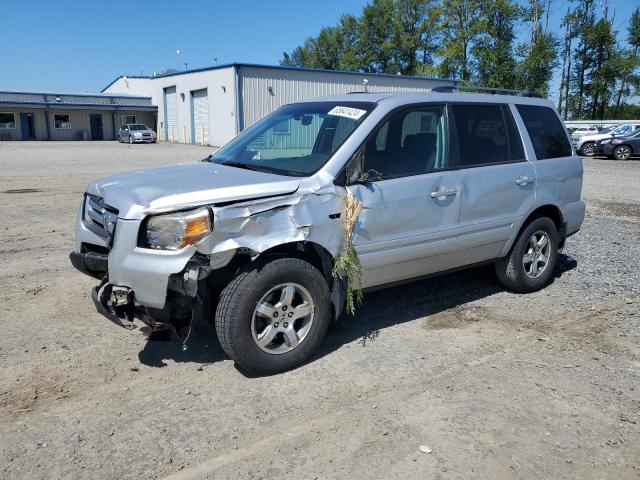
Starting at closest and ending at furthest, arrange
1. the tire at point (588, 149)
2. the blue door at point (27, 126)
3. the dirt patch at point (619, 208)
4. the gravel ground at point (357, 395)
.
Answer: the gravel ground at point (357, 395) < the dirt patch at point (619, 208) < the tire at point (588, 149) < the blue door at point (27, 126)

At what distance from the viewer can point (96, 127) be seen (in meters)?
53.5

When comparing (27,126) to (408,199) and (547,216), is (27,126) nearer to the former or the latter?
(547,216)

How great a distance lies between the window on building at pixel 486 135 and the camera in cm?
508

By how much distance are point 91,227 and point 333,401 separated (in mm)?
2219

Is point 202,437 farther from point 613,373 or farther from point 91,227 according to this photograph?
point 613,373

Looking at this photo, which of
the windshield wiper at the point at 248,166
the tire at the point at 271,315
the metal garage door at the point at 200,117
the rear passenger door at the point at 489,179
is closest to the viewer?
the tire at the point at 271,315

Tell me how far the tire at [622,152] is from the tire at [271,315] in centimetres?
2694

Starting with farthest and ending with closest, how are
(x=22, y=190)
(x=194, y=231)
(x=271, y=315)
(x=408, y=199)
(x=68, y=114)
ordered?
(x=68, y=114) → (x=22, y=190) → (x=408, y=199) → (x=271, y=315) → (x=194, y=231)

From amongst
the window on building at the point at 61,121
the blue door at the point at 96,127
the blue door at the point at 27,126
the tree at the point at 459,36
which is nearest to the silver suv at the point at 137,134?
the blue door at the point at 96,127

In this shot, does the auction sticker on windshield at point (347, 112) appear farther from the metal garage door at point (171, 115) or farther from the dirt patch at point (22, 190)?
the metal garage door at point (171, 115)

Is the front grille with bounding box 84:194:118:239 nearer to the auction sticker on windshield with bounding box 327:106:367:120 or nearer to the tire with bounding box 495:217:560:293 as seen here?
the auction sticker on windshield with bounding box 327:106:367:120

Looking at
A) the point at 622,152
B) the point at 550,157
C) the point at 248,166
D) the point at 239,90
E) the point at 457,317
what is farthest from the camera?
the point at 239,90

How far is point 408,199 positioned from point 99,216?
2.36 metres

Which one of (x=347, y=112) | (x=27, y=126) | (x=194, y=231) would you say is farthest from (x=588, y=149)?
(x=27, y=126)
